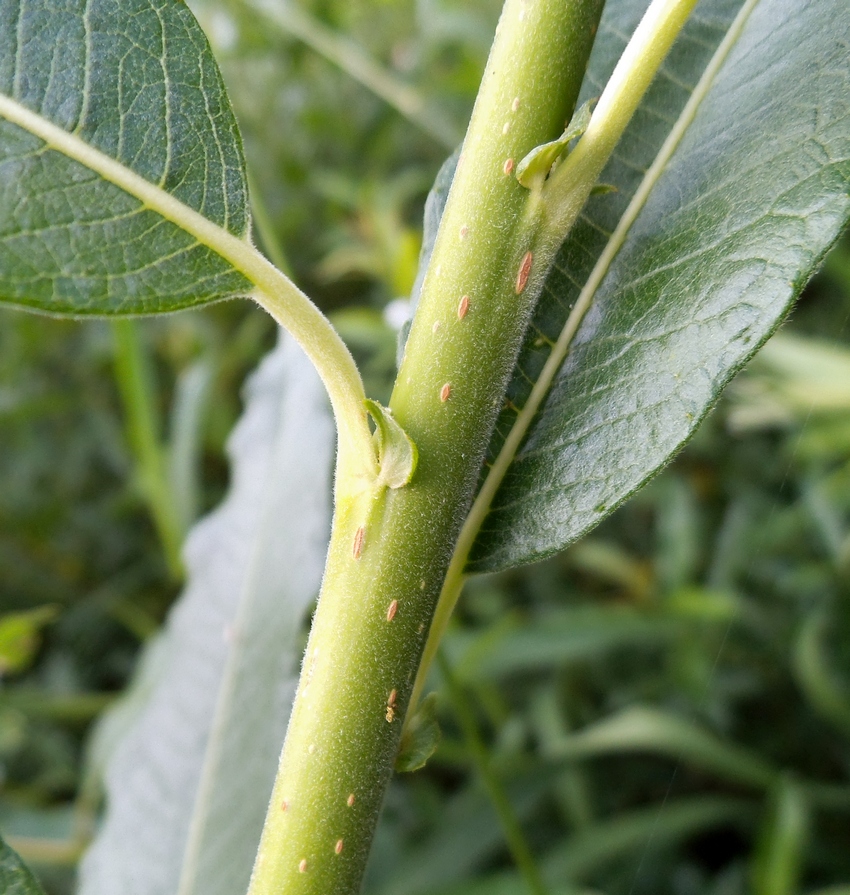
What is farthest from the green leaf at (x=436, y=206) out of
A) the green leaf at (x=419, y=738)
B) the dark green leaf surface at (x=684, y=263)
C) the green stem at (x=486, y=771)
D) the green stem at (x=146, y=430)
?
the green stem at (x=146, y=430)

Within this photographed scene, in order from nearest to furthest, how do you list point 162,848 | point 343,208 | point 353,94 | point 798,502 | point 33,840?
point 162,848 → point 33,840 → point 798,502 → point 343,208 → point 353,94

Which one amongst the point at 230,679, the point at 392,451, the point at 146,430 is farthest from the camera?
the point at 146,430

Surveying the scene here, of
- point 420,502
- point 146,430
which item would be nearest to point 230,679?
point 420,502

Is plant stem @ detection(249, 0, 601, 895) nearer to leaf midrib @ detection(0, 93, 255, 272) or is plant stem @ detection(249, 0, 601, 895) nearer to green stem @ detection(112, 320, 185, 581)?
leaf midrib @ detection(0, 93, 255, 272)

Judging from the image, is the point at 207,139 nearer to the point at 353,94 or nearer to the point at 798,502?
the point at 798,502

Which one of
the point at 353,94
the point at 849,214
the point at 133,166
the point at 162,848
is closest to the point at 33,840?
the point at 162,848

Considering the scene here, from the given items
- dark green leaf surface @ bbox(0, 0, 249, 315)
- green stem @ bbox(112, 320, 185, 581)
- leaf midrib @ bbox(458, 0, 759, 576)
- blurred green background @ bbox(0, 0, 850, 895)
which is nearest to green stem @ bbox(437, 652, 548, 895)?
→ blurred green background @ bbox(0, 0, 850, 895)

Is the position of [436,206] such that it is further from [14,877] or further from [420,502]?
[14,877]
